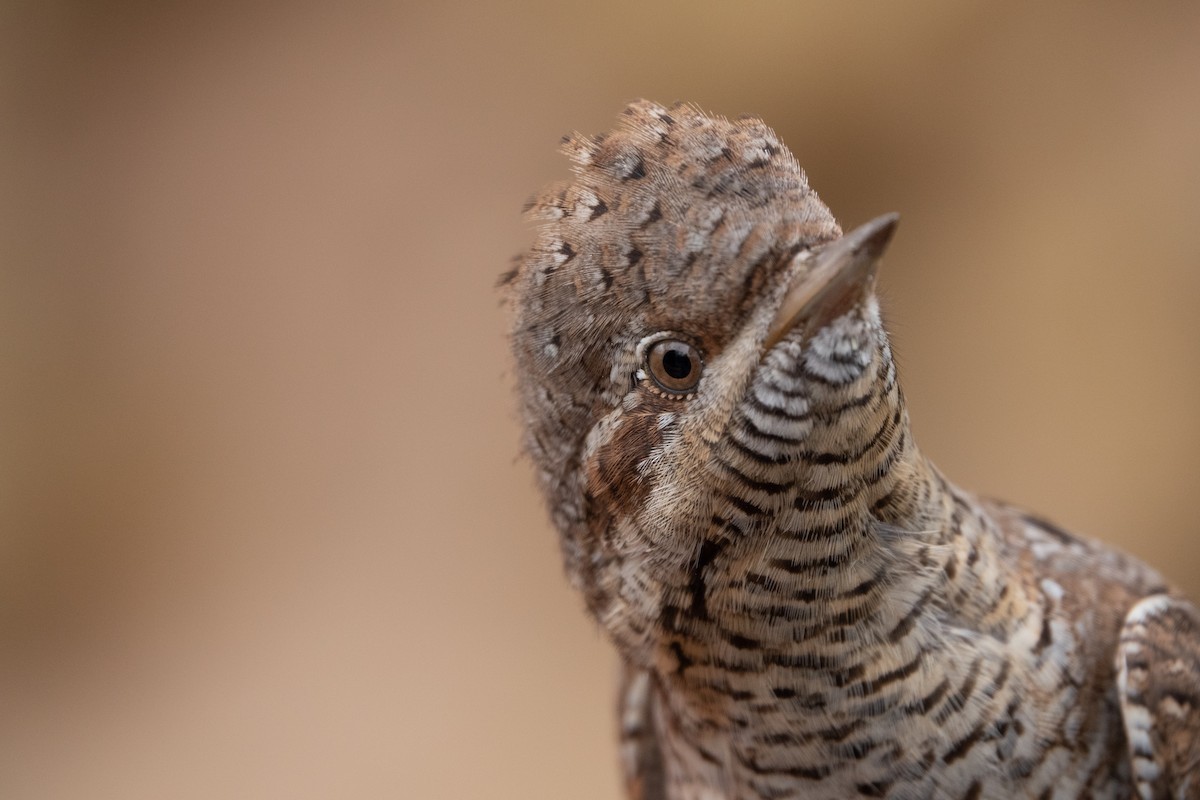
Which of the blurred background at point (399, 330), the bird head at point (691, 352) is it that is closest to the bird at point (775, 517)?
the bird head at point (691, 352)

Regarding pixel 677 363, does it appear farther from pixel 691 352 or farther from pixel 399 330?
pixel 399 330

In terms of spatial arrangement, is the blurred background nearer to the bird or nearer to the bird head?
the bird

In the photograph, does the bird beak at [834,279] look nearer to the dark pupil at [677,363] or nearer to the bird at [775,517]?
the bird at [775,517]

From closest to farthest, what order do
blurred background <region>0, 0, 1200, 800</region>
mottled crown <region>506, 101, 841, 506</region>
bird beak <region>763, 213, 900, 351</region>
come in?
bird beak <region>763, 213, 900, 351</region>
mottled crown <region>506, 101, 841, 506</region>
blurred background <region>0, 0, 1200, 800</region>

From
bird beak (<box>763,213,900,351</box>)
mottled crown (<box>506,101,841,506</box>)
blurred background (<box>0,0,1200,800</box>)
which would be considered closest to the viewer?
bird beak (<box>763,213,900,351</box>)

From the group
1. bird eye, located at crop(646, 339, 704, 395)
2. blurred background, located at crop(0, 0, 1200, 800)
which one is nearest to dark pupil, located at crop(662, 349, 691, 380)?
bird eye, located at crop(646, 339, 704, 395)

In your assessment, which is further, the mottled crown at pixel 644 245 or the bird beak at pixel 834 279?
the mottled crown at pixel 644 245

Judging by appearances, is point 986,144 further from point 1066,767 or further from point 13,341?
point 13,341
